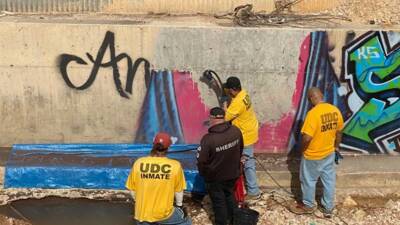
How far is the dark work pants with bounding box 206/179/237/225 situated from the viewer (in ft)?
24.5

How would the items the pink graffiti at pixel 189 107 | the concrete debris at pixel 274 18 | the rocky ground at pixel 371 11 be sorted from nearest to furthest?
the pink graffiti at pixel 189 107, the concrete debris at pixel 274 18, the rocky ground at pixel 371 11

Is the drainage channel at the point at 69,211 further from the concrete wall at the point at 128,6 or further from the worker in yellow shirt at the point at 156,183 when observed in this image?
the concrete wall at the point at 128,6

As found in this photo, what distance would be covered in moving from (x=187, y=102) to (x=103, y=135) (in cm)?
159

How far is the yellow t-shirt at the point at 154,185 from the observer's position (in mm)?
6430

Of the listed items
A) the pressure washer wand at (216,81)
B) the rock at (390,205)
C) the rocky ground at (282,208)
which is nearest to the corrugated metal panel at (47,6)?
the pressure washer wand at (216,81)

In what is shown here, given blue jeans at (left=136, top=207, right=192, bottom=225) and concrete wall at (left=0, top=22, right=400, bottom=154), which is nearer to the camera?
blue jeans at (left=136, top=207, right=192, bottom=225)

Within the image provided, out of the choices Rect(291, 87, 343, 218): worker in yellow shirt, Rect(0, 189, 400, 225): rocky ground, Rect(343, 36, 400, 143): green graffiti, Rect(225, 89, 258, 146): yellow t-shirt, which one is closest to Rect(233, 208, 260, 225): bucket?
Rect(0, 189, 400, 225): rocky ground

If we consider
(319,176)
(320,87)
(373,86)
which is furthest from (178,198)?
(373,86)

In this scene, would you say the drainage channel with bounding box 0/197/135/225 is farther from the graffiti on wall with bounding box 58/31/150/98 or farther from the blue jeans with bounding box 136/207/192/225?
the graffiti on wall with bounding box 58/31/150/98

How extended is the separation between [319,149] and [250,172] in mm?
1138

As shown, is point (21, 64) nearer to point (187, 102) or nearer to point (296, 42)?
point (187, 102)

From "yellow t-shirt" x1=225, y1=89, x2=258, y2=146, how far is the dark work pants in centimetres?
98

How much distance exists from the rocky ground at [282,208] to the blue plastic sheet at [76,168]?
145 millimetres

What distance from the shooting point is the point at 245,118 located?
27.0 feet
